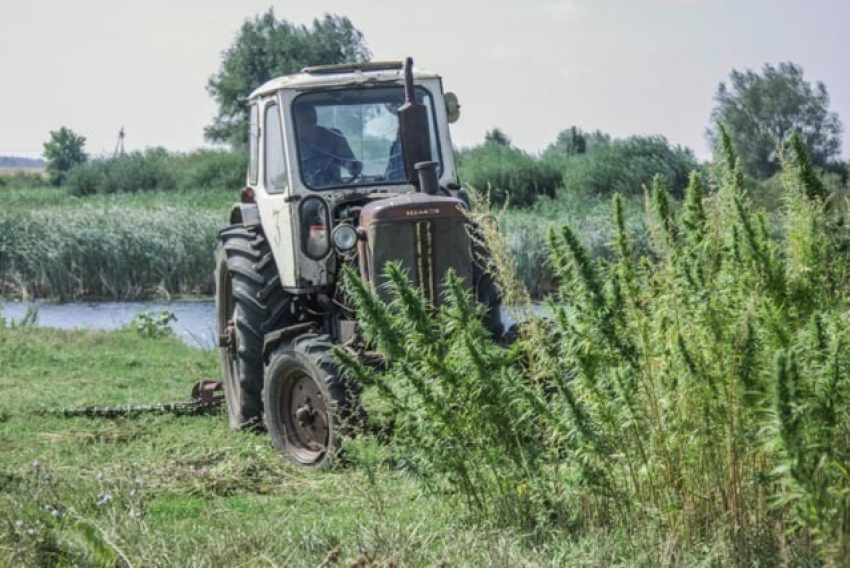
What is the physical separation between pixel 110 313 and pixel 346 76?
14.3 m

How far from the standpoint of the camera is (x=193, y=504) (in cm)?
676

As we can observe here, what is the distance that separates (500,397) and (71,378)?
724cm

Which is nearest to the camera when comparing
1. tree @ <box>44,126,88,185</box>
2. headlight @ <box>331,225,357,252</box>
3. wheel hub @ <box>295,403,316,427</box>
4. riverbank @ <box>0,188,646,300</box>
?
wheel hub @ <box>295,403,316,427</box>

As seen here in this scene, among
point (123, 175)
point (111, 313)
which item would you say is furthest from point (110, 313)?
point (123, 175)

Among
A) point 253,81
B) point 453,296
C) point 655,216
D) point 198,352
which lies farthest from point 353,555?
point 253,81

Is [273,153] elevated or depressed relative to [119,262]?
elevated

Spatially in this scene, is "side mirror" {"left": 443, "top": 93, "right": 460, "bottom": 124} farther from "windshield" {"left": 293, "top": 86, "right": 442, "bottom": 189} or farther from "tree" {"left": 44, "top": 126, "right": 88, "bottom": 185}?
"tree" {"left": 44, "top": 126, "right": 88, "bottom": 185}

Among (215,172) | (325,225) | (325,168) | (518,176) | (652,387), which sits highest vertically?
(215,172)

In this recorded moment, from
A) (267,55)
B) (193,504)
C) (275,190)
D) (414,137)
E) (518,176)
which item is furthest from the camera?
(267,55)

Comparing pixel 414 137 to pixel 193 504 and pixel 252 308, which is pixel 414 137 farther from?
pixel 193 504

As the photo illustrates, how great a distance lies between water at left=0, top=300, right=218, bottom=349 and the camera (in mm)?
19703

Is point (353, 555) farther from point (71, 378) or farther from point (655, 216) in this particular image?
point (71, 378)

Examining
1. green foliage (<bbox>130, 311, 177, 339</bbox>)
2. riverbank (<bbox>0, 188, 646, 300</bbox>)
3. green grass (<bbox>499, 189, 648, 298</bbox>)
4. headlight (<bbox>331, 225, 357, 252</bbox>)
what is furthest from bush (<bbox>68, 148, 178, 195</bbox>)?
headlight (<bbox>331, 225, 357, 252</bbox>)

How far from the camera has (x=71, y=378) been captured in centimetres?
1170
